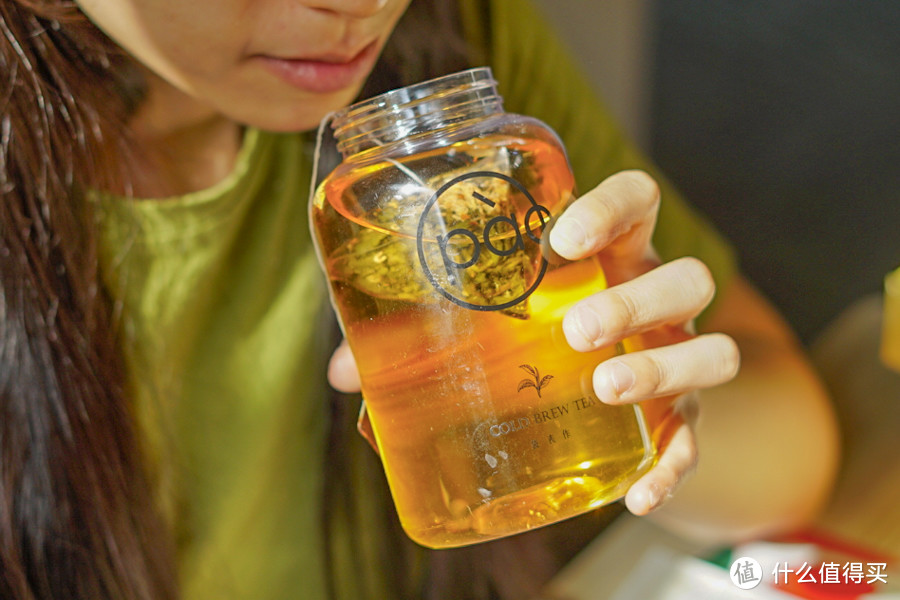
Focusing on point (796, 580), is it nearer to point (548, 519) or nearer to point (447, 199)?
point (548, 519)

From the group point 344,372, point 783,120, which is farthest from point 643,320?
point 783,120

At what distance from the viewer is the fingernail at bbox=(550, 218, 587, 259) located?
42 centimetres

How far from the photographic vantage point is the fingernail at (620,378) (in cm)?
42

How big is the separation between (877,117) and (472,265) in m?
1.40

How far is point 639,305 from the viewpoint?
45 centimetres

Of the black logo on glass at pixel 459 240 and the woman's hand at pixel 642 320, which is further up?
the black logo on glass at pixel 459 240

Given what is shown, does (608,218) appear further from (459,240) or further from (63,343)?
(63,343)

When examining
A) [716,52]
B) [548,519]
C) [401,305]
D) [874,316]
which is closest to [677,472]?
[548,519]

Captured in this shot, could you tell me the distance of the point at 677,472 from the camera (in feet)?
1.55

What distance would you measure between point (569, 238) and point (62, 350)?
40 centimetres

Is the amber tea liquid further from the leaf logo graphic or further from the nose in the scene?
the nose

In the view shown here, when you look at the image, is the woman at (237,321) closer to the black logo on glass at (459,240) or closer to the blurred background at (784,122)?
the black logo on glass at (459,240)

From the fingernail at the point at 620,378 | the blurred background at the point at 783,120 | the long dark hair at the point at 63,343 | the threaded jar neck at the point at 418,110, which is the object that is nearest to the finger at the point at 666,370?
the fingernail at the point at 620,378

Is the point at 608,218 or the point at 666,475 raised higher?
the point at 608,218
